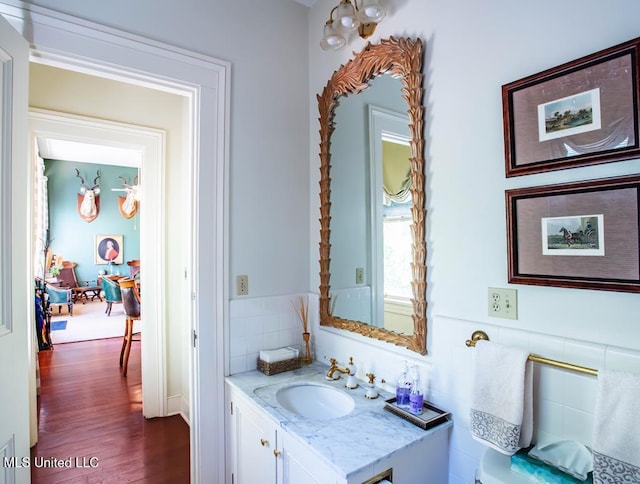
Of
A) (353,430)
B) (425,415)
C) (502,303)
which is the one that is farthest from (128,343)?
(502,303)

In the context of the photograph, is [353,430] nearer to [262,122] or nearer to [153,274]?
[262,122]

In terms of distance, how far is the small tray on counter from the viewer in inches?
52.6

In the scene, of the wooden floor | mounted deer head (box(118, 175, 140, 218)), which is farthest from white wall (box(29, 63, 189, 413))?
mounted deer head (box(118, 175, 140, 218))

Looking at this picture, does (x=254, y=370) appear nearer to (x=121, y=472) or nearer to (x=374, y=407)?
(x=374, y=407)

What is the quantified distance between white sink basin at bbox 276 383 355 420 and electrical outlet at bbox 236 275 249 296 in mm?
549

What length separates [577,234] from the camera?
1.09 m

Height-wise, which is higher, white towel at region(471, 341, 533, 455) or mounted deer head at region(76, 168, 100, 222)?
mounted deer head at region(76, 168, 100, 222)

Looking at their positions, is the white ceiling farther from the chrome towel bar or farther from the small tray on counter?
the chrome towel bar

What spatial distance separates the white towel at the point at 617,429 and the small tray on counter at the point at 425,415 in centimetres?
50

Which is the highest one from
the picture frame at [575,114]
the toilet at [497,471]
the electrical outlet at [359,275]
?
the picture frame at [575,114]

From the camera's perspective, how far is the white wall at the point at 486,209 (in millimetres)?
1052

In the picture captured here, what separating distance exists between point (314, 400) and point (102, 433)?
1995 millimetres

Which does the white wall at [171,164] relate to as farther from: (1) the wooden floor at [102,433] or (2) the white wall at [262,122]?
(2) the white wall at [262,122]

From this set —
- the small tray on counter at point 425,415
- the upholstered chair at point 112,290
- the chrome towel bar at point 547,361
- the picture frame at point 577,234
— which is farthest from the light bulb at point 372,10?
the upholstered chair at point 112,290
